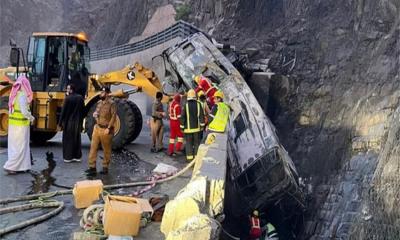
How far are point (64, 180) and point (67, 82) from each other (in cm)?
349

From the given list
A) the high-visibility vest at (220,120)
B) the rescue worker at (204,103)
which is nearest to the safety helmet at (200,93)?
the rescue worker at (204,103)

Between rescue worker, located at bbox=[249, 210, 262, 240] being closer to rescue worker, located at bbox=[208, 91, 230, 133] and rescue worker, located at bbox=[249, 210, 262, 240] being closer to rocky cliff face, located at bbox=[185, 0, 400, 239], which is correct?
rocky cliff face, located at bbox=[185, 0, 400, 239]

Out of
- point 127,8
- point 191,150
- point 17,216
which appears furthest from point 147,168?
point 127,8

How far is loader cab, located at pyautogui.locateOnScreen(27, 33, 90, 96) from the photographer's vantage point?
10.7 metres

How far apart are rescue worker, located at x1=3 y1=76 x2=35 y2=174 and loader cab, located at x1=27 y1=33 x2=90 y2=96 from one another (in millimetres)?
2727

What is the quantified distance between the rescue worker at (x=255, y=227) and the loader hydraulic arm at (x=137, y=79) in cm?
332

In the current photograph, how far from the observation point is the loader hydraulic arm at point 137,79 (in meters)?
10.9

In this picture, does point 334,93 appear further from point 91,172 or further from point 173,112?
point 91,172

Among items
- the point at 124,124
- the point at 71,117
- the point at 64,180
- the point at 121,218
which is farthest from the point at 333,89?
the point at 121,218

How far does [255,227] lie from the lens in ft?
28.9

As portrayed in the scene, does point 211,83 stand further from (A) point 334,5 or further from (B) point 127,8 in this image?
(B) point 127,8

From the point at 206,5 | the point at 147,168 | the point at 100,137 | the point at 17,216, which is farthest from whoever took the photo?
the point at 206,5

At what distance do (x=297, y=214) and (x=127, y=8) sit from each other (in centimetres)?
3186

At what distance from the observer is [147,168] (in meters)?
8.92
